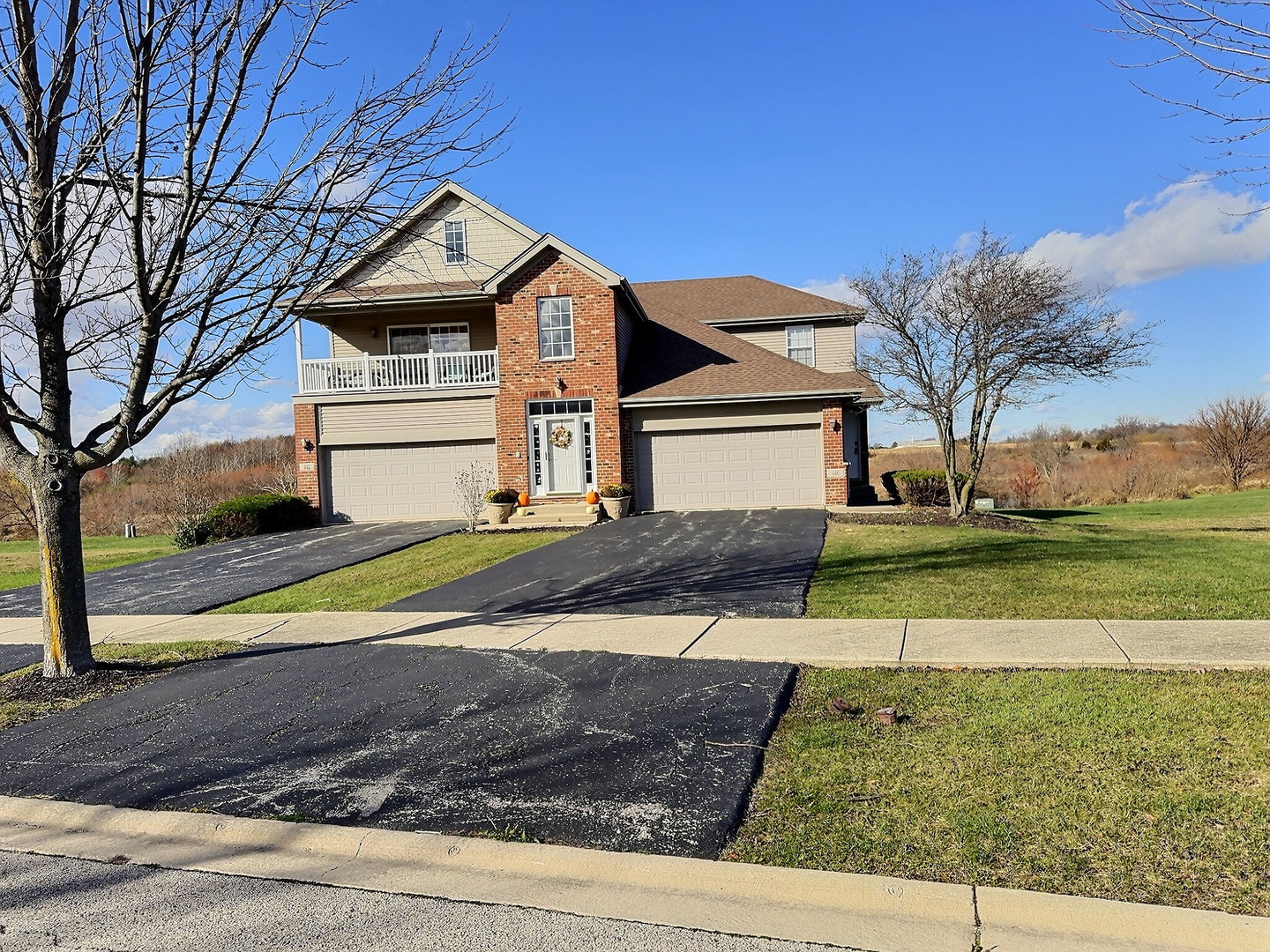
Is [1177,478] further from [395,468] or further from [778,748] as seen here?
[778,748]

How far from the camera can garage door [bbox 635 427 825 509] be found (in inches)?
859

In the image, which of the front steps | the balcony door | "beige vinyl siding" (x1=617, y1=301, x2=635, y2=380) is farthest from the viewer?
"beige vinyl siding" (x1=617, y1=301, x2=635, y2=380)

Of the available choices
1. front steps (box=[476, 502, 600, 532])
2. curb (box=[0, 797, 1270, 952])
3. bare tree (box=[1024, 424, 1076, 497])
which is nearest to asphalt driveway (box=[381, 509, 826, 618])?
front steps (box=[476, 502, 600, 532])

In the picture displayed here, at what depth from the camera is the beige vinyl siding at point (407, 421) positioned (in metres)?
22.9

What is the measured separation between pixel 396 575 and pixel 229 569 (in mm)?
3882

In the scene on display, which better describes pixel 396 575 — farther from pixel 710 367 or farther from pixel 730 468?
pixel 710 367

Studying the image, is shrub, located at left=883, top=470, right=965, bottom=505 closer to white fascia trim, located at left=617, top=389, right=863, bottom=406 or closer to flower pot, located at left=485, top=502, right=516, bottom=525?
white fascia trim, located at left=617, top=389, right=863, bottom=406

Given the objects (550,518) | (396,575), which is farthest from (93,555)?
(396,575)

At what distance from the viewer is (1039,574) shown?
11234 millimetres

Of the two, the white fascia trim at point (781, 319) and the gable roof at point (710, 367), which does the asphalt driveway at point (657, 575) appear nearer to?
the gable roof at point (710, 367)

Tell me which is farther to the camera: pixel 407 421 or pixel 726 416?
pixel 407 421

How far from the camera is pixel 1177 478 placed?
3525 cm

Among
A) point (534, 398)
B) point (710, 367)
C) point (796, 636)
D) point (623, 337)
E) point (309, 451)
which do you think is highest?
point (623, 337)

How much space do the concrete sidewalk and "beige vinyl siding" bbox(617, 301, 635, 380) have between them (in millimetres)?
13046
